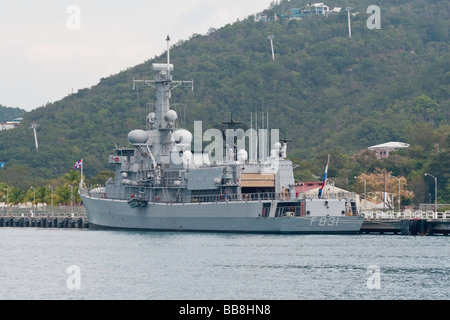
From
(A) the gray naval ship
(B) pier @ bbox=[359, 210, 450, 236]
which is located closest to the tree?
(B) pier @ bbox=[359, 210, 450, 236]

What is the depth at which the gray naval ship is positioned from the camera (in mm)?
76812

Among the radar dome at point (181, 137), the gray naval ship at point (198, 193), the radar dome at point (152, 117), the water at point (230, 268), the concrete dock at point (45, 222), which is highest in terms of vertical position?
the radar dome at point (152, 117)

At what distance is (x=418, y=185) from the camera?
112000 millimetres

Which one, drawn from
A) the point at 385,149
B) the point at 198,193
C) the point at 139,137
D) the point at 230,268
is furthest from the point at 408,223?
the point at 385,149

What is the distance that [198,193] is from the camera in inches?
3233

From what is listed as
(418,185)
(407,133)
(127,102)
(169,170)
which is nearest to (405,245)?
(169,170)

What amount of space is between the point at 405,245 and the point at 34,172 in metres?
121

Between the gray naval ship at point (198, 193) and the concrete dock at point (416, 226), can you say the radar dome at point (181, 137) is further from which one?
the concrete dock at point (416, 226)

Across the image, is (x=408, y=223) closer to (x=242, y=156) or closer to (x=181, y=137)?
(x=242, y=156)

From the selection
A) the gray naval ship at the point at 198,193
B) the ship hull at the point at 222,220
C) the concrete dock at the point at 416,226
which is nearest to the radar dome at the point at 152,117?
the gray naval ship at the point at 198,193

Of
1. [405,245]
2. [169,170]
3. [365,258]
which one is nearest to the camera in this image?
[365,258]

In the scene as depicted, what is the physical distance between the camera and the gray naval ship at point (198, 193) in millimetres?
76812

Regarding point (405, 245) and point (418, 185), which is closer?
point (405, 245)

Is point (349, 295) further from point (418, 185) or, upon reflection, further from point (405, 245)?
point (418, 185)
